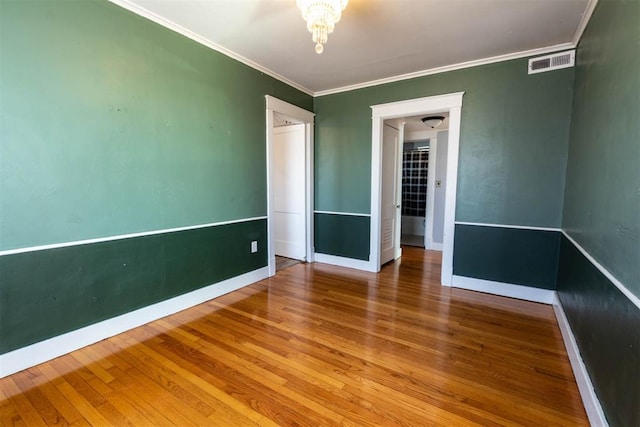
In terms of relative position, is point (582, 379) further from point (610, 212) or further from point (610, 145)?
point (610, 145)

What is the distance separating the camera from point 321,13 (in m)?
1.87

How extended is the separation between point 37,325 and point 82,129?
136 centimetres

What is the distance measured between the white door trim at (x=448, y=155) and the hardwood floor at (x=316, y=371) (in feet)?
2.75

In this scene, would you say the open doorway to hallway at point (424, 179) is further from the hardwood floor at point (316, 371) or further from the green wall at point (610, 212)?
the hardwood floor at point (316, 371)

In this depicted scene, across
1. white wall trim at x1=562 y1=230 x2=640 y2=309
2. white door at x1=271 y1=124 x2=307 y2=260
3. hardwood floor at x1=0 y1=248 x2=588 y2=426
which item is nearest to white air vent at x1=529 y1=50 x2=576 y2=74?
white wall trim at x1=562 y1=230 x2=640 y2=309

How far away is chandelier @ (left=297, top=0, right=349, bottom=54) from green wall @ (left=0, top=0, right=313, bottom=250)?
1404mm

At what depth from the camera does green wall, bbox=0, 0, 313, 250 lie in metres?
1.83

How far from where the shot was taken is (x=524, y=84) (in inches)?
119

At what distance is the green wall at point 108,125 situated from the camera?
5.99 ft

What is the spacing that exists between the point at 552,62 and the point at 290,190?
11.1 ft

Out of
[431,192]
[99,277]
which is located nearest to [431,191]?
[431,192]

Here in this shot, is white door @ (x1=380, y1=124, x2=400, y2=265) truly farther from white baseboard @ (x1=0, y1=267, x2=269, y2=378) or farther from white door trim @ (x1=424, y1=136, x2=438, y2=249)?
white baseboard @ (x1=0, y1=267, x2=269, y2=378)

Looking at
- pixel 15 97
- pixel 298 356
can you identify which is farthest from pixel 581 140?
pixel 15 97

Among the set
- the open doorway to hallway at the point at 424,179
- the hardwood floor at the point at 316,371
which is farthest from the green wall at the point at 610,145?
the open doorway to hallway at the point at 424,179
